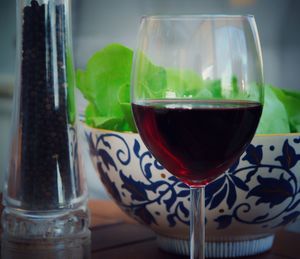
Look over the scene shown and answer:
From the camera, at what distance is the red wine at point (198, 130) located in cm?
58

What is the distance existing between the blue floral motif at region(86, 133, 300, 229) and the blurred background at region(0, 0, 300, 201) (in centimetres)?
141

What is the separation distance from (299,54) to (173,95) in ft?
6.48

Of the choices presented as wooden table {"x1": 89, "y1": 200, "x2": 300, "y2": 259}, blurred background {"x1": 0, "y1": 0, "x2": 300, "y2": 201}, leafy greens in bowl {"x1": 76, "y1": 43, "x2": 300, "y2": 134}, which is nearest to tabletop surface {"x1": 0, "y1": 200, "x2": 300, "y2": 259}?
wooden table {"x1": 89, "y1": 200, "x2": 300, "y2": 259}

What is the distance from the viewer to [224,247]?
2.43ft

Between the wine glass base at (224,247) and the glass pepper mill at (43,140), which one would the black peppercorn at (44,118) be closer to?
the glass pepper mill at (43,140)

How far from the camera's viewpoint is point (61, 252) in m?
0.74

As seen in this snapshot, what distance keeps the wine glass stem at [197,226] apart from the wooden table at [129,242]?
6.0 inches

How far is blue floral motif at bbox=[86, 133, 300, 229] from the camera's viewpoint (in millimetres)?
711

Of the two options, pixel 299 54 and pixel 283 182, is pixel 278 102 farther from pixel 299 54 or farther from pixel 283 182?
pixel 299 54

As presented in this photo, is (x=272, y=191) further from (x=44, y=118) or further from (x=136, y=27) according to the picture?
(x=136, y=27)

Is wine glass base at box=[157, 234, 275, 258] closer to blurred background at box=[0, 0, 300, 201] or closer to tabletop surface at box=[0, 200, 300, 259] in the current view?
tabletop surface at box=[0, 200, 300, 259]

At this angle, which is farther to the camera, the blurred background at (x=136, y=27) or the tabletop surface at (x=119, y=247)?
the blurred background at (x=136, y=27)

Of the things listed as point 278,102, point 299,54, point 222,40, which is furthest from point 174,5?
point 222,40

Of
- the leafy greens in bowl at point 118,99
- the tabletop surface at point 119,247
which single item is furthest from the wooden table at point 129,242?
the leafy greens in bowl at point 118,99
